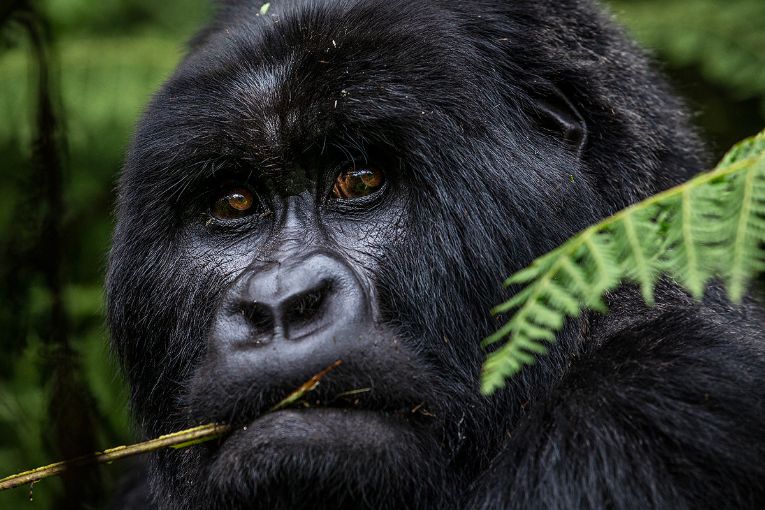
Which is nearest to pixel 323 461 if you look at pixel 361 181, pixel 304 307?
pixel 304 307

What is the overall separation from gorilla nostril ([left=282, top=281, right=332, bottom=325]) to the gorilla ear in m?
1.18

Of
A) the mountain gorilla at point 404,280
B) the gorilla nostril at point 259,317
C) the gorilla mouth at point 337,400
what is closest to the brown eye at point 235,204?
the mountain gorilla at point 404,280

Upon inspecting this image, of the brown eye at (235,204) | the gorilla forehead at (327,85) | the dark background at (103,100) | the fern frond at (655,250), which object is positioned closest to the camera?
the fern frond at (655,250)

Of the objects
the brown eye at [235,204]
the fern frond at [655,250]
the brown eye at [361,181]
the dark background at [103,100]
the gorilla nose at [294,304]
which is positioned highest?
the fern frond at [655,250]

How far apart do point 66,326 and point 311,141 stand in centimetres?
107

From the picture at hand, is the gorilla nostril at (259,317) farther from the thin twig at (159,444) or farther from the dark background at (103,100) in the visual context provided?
the dark background at (103,100)

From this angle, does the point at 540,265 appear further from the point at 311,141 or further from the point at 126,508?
the point at 126,508

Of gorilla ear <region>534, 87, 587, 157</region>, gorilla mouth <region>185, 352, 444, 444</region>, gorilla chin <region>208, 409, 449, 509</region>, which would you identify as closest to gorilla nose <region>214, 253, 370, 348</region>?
gorilla mouth <region>185, 352, 444, 444</region>

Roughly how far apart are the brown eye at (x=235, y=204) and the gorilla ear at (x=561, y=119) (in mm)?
1108

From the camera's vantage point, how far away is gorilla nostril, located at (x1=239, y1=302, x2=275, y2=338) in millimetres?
2990

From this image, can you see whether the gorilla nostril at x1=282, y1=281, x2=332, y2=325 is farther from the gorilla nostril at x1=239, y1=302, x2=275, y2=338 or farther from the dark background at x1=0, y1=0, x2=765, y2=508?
the dark background at x1=0, y1=0, x2=765, y2=508

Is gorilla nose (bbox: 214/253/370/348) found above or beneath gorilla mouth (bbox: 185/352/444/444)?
above

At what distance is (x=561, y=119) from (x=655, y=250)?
54.6 inches

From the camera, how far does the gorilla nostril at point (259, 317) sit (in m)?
2.99
